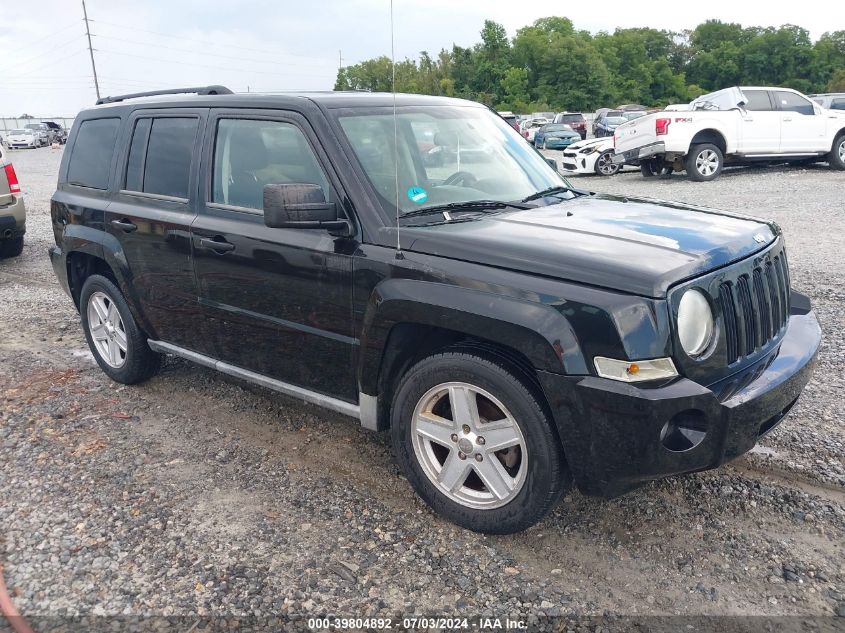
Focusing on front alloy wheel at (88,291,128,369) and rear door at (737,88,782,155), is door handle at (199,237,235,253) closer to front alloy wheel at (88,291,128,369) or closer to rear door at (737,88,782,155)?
front alloy wheel at (88,291,128,369)

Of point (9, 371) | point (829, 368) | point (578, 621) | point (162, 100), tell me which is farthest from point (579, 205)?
point (9, 371)

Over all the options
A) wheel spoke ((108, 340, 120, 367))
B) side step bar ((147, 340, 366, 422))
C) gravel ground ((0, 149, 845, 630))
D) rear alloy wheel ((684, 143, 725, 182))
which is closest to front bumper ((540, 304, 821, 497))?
gravel ground ((0, 149, 845, 630))

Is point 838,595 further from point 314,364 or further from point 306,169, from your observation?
point 306,169

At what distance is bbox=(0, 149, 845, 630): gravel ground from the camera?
280 centimetres

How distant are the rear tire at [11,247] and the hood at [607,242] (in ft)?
28.8

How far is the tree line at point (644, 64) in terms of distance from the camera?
269ft

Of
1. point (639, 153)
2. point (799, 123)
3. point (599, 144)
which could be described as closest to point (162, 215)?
point (639, 153)

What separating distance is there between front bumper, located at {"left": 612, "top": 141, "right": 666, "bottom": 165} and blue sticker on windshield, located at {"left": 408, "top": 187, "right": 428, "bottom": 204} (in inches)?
521

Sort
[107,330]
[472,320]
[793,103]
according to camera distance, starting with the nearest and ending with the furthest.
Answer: [472,320] → [107,330] → [793,103]

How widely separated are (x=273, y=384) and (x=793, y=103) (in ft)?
51.9

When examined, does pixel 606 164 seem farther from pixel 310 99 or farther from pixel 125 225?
pixel 310 99

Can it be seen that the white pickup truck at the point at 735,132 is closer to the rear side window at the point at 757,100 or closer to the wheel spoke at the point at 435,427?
the rear side window at the point at 757,100

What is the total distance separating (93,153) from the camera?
5.01 metres

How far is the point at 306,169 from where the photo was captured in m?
3.62
